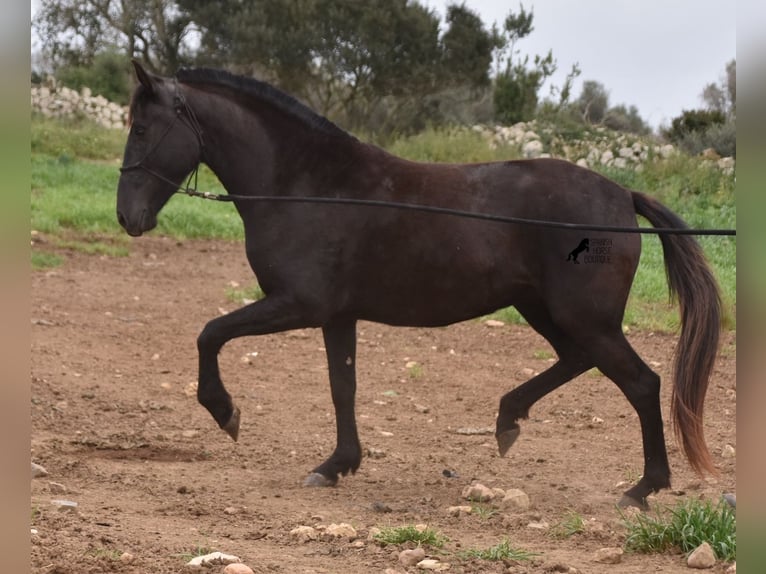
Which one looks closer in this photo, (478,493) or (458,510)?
(458,510)

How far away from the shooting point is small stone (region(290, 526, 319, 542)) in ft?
13.0

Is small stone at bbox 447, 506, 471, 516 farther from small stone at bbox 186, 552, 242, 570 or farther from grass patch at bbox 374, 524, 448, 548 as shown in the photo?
small stone at bbox 186, 552, 242, 570

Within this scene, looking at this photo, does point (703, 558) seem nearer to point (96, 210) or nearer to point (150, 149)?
point (150, 149)

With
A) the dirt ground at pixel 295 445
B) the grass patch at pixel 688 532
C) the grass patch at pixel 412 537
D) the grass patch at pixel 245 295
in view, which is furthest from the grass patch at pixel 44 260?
the grass patch at pixel 688 532

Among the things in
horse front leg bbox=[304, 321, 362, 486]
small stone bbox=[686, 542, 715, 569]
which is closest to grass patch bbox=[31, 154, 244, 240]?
horse front leg bbox=[304, 321, 362, 486]

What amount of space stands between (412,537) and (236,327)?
1.56 meters

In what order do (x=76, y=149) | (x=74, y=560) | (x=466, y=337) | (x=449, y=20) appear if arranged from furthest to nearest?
(x=449, y=20)
(x=76, y=149)
(x=466, y=337)
(x=74, y=560)

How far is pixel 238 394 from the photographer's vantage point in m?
7.30

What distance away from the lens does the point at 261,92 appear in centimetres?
519

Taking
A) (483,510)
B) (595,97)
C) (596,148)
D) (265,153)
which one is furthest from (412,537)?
(595,97)

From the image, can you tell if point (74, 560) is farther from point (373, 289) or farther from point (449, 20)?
point (449, 20)

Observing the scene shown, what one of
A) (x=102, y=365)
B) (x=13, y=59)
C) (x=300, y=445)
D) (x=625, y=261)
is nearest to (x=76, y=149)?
(x=102, y=365)

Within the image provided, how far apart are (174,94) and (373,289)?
4.63 ft

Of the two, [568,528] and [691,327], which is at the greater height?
[691,327]
